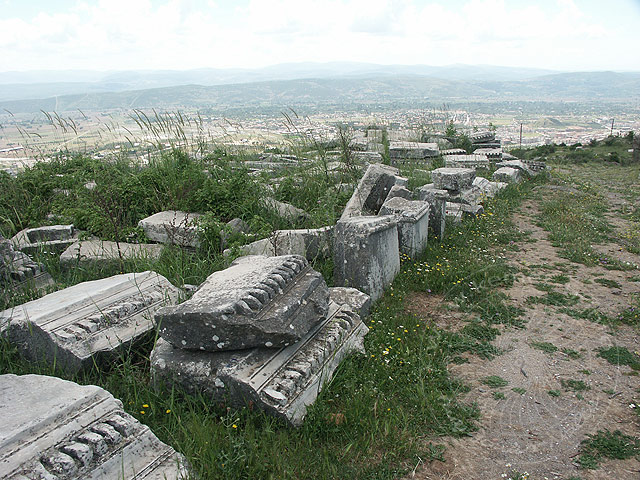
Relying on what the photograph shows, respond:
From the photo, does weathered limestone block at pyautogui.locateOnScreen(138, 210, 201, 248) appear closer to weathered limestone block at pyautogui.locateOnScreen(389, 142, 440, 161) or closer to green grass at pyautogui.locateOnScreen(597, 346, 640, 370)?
green grass at pyautogui.locateOnScreen(597, 346, 640, 370)

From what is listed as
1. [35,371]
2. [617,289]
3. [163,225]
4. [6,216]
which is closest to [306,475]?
[35,371]

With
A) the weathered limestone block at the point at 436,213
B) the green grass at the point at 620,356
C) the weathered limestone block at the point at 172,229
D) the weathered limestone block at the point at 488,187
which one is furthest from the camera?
the weathered limestone block at the point at 488,187

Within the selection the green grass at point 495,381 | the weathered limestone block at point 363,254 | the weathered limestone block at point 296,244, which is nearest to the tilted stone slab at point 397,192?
the weathered limestone block at point 296,244

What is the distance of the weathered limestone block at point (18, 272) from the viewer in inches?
186

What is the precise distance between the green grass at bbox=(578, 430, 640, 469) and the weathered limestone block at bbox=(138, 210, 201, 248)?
448 centimetres

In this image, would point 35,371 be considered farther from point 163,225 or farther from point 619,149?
point 619,149

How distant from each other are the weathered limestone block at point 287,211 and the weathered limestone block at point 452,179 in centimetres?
295

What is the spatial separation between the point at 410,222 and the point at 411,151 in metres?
6.60

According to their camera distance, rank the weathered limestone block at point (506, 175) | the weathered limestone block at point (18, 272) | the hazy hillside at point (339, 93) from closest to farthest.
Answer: the weathered limestone block at point (18, 272), the weathered limestone block at point (506, 175), the hazy hillside at point (339, 93)

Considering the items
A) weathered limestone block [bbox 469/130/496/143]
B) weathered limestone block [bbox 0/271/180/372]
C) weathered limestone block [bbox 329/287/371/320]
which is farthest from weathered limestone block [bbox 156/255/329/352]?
weathered limestone block [bbox 469/130/496/143]

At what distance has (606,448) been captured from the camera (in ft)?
9.86

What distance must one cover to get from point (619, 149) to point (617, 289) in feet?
44.5

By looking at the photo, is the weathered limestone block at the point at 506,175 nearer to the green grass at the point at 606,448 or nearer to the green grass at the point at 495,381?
the green grass at the point at 495,381

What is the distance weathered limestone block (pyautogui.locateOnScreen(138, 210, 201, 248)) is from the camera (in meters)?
5.59
